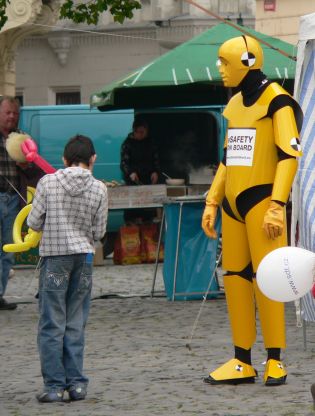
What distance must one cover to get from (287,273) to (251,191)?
4.25ft

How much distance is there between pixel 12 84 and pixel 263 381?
20.1 metres

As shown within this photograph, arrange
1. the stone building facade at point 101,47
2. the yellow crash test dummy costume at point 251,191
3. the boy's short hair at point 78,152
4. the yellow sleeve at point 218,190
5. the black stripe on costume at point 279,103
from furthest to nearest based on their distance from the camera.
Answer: the stone building facade at point 101,47 → the yellow sleeve at point 218,190 → the black stripe on costume at point 279,103 → the yellow crash test dummy costume at point 251,191 → the boy's short hair at point 78,152

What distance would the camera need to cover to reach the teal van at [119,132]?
67.3 feet

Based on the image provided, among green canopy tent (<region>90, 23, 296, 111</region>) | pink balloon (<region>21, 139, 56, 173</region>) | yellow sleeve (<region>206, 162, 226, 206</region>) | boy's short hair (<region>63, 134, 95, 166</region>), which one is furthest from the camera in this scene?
green canopy tent (<region>90, 23, 296, 111</region>)

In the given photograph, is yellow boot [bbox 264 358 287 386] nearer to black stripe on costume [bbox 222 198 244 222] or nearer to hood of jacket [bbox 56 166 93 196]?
black stripe on costume [bbox 222 198 244 222]

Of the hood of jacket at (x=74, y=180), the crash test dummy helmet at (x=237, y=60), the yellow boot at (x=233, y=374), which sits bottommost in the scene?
the yellow boot at (x=233, y=374)

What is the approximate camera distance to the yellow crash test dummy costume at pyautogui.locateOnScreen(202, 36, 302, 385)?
9.01m

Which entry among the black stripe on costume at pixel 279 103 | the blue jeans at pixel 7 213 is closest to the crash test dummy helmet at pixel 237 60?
the black stripe on costume at pixel 279 103

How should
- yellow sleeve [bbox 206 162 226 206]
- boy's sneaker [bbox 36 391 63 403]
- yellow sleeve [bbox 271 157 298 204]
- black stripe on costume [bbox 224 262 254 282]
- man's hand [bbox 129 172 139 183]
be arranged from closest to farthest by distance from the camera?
boy's sneaker [bbox 36 391 63 403]
yellow sleeve [bbox 271 157 298 204]
black stripe on costume [bbox 224 262 254 282]
yellow sleeve [bbox 206 162 226 206]
man's hand [bbox 129 172 139 183]

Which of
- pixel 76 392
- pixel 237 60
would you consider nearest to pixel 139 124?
pixel 237 60

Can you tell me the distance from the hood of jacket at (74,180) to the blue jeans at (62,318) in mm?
358

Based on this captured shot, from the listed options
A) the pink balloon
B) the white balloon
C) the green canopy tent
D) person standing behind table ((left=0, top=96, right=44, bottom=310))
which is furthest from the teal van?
the white balloon

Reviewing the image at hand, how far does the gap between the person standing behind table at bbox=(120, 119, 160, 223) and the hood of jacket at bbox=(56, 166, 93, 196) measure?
1033cm

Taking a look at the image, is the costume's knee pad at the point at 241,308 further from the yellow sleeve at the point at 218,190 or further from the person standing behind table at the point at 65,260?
the person standing behind table at the point at 65,260
